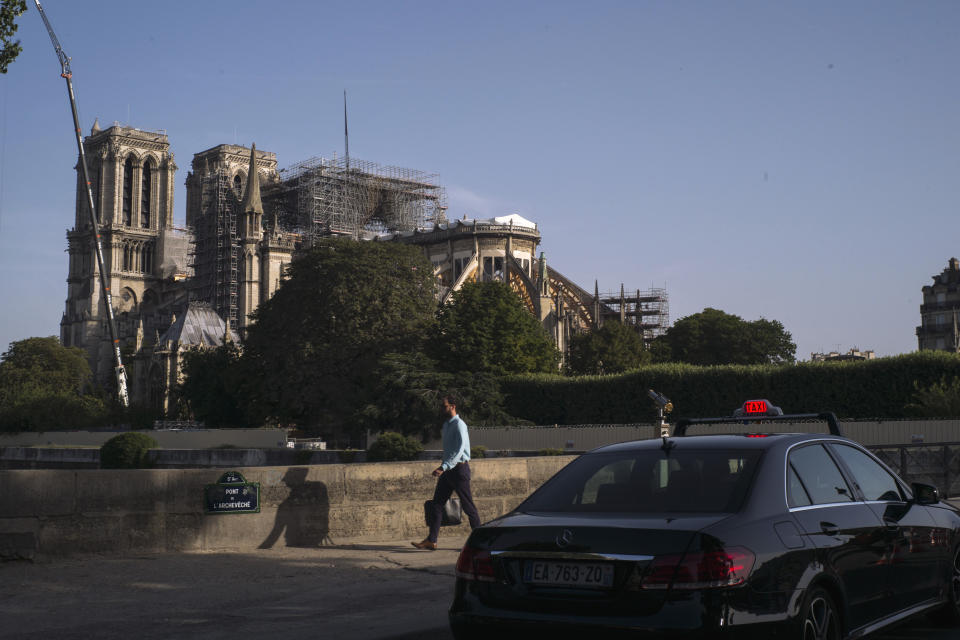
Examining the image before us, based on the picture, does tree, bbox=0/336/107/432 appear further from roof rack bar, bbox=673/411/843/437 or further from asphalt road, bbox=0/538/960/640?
roof rack bar, bbox=673/411/843/437

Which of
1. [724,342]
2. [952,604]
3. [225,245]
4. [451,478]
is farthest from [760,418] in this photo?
[225,245]

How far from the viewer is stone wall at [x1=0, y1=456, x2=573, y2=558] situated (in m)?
10.1

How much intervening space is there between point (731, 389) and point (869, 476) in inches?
1718

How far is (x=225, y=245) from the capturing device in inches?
4906

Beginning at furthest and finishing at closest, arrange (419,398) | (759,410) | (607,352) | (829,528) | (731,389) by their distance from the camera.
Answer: (607,352) → (419,398) → (731,389) → (759,410) → (829,528)

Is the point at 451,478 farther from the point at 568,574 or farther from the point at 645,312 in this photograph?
the point at 645,312

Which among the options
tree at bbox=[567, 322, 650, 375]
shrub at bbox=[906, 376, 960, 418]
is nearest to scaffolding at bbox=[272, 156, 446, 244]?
tree at bbox=[567, 322, 650, 375]

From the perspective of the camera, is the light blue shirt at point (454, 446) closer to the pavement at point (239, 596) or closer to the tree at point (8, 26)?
the pavement at point (239, 596)

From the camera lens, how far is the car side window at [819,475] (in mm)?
5816

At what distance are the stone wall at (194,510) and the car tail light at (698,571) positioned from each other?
23.5 feet

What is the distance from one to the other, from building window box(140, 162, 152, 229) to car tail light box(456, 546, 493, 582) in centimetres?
14101

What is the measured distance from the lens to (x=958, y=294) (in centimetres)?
10475

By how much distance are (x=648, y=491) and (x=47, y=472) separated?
6.90 m

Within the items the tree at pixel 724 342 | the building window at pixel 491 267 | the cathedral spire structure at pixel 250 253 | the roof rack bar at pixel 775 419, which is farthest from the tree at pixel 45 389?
the roof rack bar at pixel 775 419
